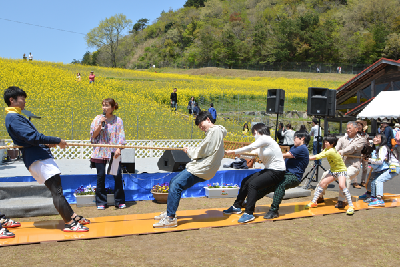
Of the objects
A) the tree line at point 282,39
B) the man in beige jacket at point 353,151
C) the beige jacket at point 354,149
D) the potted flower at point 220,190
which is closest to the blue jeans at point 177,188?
the potted flower at point 220,190

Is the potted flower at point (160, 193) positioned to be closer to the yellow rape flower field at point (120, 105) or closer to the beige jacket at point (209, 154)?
the beige jacket at point (209, 154)

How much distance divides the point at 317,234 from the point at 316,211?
137cm

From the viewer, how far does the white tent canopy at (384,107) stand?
11.8 meters

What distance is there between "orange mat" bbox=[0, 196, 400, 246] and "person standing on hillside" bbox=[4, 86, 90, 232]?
25cm

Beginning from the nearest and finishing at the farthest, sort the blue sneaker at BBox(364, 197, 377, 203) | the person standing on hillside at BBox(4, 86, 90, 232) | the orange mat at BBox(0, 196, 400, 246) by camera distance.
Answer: the person standing on hillside at BBox(4, 86, 90, 232)
the orange mat at BBox(0, 196, 400, 246)
the blue sneaker at BBox(364, 197, 377, 203)

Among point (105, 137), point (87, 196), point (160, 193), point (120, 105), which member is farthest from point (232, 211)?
point (120, 105)

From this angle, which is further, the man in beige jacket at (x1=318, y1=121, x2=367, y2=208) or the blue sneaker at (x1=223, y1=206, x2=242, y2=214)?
the man in beige jacket at (x1=318, y1=121, x2=367, y2=208)

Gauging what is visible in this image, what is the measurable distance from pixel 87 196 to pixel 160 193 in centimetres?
124

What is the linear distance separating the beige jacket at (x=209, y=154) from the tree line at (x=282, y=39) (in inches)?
2882

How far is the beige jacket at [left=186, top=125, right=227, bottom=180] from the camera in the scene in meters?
4.90

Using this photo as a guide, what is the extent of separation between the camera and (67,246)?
162 inches

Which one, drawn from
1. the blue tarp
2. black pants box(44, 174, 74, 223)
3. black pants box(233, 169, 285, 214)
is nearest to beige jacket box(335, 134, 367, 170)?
black pants box(233, 169, 285, 214)

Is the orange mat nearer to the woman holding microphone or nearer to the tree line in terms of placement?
the woman holding microphone

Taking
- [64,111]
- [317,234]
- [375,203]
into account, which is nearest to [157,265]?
[317,234]
